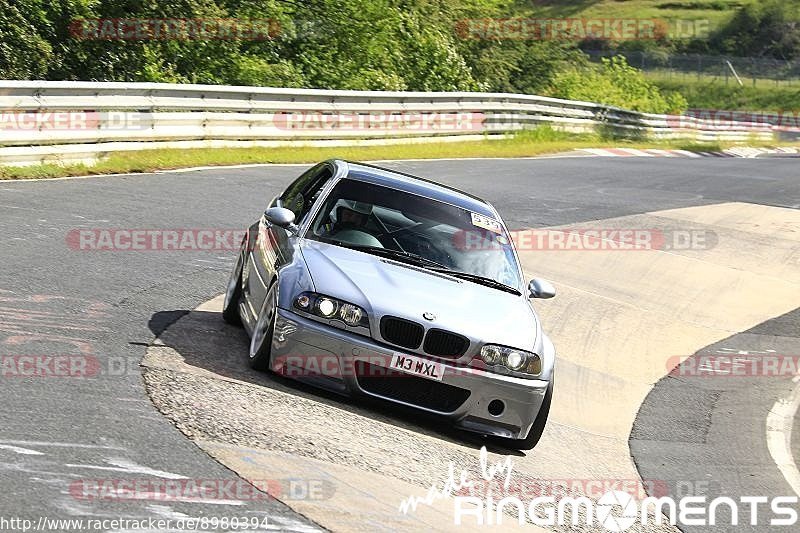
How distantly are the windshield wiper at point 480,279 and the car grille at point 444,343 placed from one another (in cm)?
90

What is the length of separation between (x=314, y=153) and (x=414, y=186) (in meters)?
14.1

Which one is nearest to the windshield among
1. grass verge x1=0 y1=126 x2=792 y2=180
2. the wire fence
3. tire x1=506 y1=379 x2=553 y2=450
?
tire x1=506 y1=379 x2=553 y2=450

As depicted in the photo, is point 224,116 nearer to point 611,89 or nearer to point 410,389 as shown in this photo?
point 410,389

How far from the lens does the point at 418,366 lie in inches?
301

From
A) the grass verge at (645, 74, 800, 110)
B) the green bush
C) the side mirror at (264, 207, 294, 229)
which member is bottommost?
the grass verge at (645, 74, 800, 110)

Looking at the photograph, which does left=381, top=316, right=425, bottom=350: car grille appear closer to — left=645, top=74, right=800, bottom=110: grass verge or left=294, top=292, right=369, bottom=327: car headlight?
left=294, top=292, right=369, bottom=327: car headlight

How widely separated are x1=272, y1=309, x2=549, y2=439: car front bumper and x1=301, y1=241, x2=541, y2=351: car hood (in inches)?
8.4

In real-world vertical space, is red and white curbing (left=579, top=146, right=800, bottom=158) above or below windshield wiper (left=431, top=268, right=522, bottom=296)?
below

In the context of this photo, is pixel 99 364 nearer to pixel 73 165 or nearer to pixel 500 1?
pixel 73 165

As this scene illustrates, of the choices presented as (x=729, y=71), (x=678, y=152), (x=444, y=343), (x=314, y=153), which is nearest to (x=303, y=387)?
(x=444, y=343)

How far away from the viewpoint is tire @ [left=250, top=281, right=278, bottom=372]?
25.8 feet

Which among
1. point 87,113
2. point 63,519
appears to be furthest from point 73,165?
point 63,519

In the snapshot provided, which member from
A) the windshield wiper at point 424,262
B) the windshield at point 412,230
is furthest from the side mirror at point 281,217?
the windshield wiper at point 424,262

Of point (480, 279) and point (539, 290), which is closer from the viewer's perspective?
point (480, 279)
